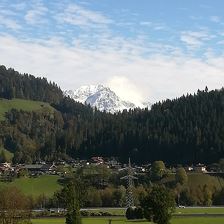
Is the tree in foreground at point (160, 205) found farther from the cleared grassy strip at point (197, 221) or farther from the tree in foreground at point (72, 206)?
the tree in foreground at point (72, 206)

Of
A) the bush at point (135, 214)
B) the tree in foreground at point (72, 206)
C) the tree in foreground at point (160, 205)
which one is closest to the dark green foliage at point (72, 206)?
the tree in foreground at point (72, 206)

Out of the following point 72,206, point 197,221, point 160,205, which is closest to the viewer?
point 72,206

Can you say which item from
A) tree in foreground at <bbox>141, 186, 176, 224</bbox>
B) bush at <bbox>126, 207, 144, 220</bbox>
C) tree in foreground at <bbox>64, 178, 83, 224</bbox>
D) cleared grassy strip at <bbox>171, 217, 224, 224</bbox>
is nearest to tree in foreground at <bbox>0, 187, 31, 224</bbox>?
tree in foreground at <bbox>64, 178, 83, 224</bbox>

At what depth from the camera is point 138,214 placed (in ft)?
382

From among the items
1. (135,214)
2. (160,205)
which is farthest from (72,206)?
(135,214)

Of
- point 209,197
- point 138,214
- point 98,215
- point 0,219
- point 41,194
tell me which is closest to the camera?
point 0,219

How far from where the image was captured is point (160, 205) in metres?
97.1

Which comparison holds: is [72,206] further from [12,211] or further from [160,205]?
[160,205]

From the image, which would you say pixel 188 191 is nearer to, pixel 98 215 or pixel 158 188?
pixel 98 215

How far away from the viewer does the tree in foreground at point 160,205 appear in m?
96.4

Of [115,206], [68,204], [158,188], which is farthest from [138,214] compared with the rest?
[115,206]

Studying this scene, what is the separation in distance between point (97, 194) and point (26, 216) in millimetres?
91543

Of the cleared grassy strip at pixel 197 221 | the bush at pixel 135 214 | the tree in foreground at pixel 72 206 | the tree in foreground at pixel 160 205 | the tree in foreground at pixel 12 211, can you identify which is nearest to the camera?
the tree in foreground at pixel 12 211

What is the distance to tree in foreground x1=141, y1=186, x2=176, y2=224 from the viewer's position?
316 feet
